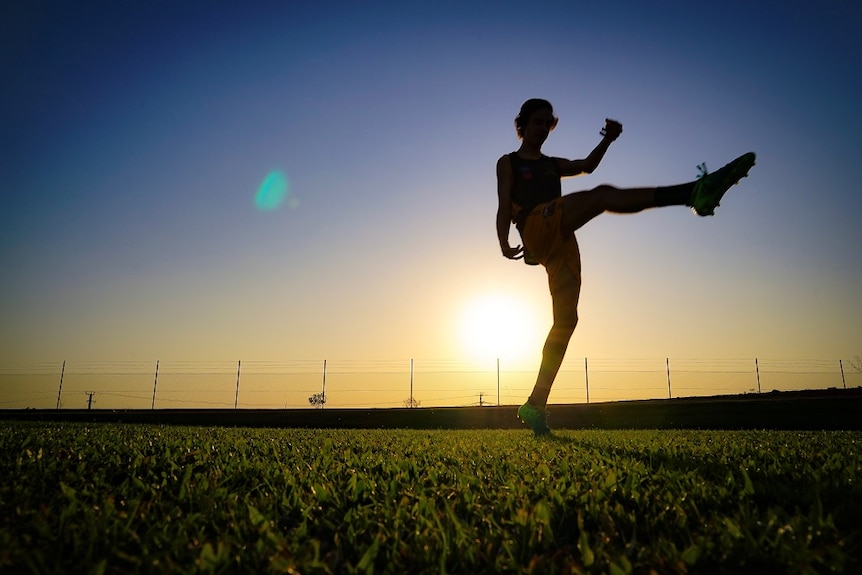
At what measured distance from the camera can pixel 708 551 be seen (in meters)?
0.94

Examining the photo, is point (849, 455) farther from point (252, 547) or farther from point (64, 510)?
point (64, 510)

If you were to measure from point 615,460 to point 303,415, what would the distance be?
11.4 metres

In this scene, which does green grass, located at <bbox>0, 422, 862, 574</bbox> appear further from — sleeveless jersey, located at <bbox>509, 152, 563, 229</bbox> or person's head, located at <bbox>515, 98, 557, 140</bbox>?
person's head, located at <bbox>515, 98, 557, 140</bbox>

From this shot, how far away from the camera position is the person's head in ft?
14.2

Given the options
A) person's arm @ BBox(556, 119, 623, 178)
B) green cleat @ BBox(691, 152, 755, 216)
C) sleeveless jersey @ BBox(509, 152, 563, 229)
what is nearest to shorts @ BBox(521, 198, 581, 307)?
sleeveless jersey @ BBox(509, 152, 563, 229)

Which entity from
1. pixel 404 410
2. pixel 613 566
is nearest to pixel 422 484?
pixel 613 566

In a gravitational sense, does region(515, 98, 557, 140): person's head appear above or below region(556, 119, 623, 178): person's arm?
above

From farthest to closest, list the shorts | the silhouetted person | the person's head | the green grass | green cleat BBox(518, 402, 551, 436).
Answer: the person's head, green cleat BBox(518, 402, 551, 436), the shorts, the silhouetted person, the green grass

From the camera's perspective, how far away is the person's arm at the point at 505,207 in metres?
4.06

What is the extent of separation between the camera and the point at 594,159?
4.37 m

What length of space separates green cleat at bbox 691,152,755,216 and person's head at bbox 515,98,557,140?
1.74m

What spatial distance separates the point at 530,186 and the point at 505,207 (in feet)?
0.86

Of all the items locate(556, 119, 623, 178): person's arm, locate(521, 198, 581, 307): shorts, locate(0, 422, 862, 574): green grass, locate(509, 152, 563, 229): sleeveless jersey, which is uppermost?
locate(556, 119, 623, 178): person's arm

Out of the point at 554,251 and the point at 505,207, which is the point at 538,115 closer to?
the point at 505,207
